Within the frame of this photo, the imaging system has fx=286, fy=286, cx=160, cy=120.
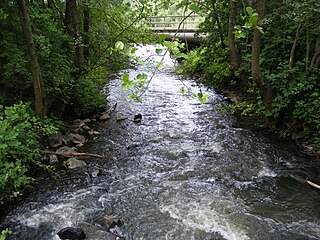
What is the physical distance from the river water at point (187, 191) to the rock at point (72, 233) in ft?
0.60

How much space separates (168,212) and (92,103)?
5526mm

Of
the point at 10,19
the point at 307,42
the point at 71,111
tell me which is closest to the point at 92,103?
the point at 71,111

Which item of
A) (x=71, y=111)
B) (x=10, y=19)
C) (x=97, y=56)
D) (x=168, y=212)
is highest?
(x=10, y=19)

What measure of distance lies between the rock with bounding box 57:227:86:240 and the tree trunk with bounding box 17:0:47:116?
11.7 feet

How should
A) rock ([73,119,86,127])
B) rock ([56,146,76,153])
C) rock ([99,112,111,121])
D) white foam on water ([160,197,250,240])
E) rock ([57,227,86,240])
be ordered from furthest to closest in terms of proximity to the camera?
rock ([99,112,111,121]), rock ([73,119,86,127]), rock ([56,146,76,153]), white foam on water ([160,197,250,240]), rock ([57,227,86,240])

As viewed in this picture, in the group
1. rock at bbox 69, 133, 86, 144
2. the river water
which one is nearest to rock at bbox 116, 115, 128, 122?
the river water

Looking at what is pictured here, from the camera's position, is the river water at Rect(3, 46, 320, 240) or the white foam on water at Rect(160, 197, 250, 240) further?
the river water at Rect(3, 46, 320, 240)

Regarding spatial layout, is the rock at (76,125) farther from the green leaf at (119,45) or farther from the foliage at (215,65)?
the green leaf at (119,45)

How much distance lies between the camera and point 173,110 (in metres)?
10.5

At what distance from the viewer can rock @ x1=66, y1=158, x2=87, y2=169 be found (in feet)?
21.1

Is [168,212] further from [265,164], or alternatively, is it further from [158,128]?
[158,128]

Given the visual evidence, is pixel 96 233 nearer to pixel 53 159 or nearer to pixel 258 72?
pixel 53 159

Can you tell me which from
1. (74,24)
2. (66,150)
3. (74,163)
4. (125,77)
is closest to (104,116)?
(66,150)

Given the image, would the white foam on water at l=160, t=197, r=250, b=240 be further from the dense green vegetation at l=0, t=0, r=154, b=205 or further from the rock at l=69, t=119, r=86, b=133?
the rock at l=69, t=119, r=86, b=133
